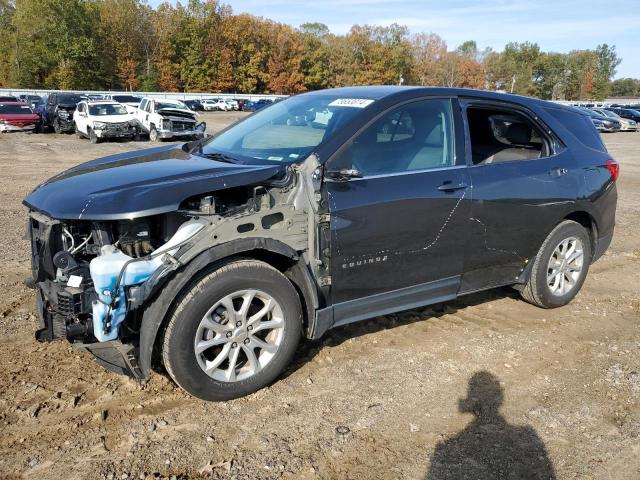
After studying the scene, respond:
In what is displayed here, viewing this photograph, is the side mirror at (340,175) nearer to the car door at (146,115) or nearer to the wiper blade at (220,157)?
the wiper blade at (220,157)

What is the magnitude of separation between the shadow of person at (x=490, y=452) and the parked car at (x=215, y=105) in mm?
52308

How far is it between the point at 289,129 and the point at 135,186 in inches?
51.8

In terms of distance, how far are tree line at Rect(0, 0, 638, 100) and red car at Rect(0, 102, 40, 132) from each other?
47280 millimetres

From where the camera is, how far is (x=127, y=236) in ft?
10.4

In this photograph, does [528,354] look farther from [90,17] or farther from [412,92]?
[90,17]

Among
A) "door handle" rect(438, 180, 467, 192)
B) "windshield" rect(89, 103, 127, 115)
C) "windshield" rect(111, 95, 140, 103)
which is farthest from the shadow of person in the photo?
"windshield" rect(111, 95, 140, 103)

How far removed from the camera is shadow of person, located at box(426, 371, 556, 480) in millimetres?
2809

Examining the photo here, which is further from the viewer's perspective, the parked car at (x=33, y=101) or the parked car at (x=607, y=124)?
the parked car at (x=607, y=124)

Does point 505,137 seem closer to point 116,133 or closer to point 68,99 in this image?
point 116,133

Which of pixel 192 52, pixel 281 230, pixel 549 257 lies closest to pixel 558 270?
pixel 549 257

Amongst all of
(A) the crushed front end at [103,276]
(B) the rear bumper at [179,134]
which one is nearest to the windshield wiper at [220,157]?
(A) the crushed front end at [103,276]

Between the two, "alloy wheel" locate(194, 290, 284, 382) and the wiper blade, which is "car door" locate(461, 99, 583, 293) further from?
the wiper blade

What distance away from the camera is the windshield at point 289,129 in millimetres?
3723

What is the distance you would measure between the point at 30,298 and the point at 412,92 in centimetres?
369
